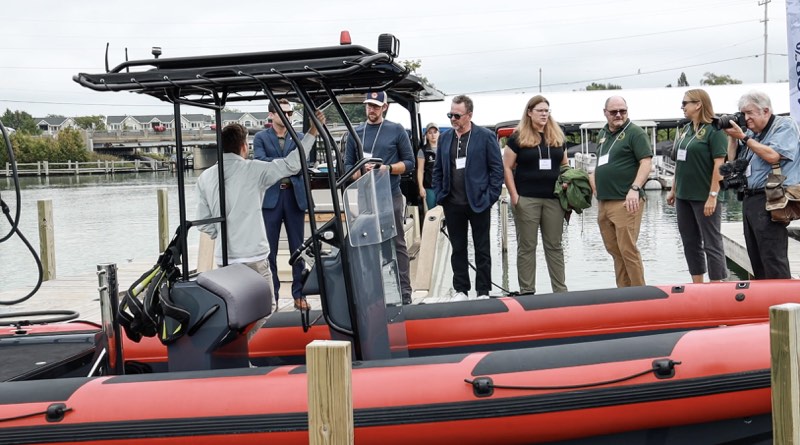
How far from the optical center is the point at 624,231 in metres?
5.96

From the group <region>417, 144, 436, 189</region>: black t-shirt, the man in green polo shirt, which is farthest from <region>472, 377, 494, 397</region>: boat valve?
<region>417, 144, 436, 189</region>: black t-shirt

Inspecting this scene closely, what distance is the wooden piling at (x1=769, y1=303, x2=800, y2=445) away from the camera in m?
2.61

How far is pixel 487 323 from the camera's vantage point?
436 centimetres

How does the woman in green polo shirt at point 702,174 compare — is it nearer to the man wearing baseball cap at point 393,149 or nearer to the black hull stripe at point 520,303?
the black hull stripe at point 520,303

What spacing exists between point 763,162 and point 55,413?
4.29 metres

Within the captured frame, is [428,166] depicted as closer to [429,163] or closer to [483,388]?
[429,163]

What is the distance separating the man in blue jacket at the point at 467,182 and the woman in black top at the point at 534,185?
171 mm

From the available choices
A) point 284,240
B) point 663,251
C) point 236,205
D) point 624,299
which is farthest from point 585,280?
A: point 236,205

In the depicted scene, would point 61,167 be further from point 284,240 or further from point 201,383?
point 201,383

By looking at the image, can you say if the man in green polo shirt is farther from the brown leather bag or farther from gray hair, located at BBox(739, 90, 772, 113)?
the brown leather bag

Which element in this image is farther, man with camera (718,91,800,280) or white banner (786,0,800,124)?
white banner (786,0,800,124)

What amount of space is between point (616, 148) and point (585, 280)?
3658 mm

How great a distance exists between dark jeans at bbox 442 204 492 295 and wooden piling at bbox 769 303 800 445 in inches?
141

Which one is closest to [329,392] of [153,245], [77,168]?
[153,245]
